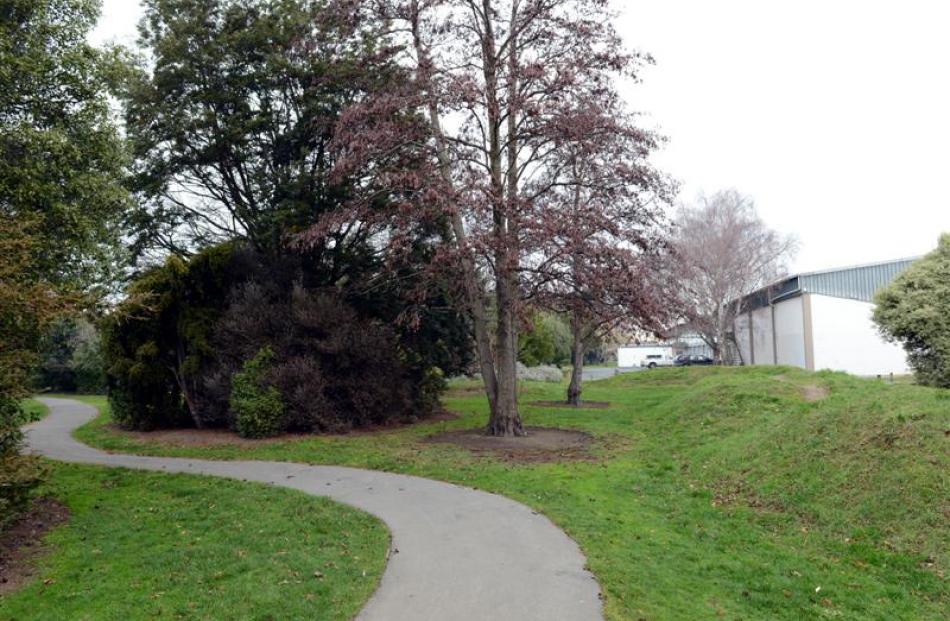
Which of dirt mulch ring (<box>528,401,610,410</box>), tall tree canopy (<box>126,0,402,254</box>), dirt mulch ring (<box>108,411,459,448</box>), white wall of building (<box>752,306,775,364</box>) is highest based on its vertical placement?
tall tree canopy (<box>126,0,402,254</box>)

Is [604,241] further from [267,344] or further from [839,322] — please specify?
[839,322]

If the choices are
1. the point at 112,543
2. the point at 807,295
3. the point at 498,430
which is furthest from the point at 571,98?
the point at 807,295

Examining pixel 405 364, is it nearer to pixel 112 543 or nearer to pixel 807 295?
pixel 112 543

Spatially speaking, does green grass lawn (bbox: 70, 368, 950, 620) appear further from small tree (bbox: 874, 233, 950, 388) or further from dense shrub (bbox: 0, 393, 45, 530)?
dense shrub (bbox: 0, 393, 45, 530)

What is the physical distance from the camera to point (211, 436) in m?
16.1

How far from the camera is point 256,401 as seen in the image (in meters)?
15.4

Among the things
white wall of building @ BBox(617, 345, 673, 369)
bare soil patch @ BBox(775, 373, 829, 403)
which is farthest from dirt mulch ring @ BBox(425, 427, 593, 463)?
white wall of building @ BBox(617, 345, 673, 369)

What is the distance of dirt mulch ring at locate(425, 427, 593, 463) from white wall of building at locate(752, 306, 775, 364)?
3256 centimetres

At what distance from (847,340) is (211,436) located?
3337cm

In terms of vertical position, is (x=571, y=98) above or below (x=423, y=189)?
above

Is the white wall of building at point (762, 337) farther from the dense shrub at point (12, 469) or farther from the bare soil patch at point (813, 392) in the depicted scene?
the dense shrub at point (12, 469)

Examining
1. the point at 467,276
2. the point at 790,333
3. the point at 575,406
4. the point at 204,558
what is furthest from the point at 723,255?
the point at 204,558

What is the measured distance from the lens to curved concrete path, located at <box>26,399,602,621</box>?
5328mm

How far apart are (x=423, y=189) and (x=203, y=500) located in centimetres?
697
